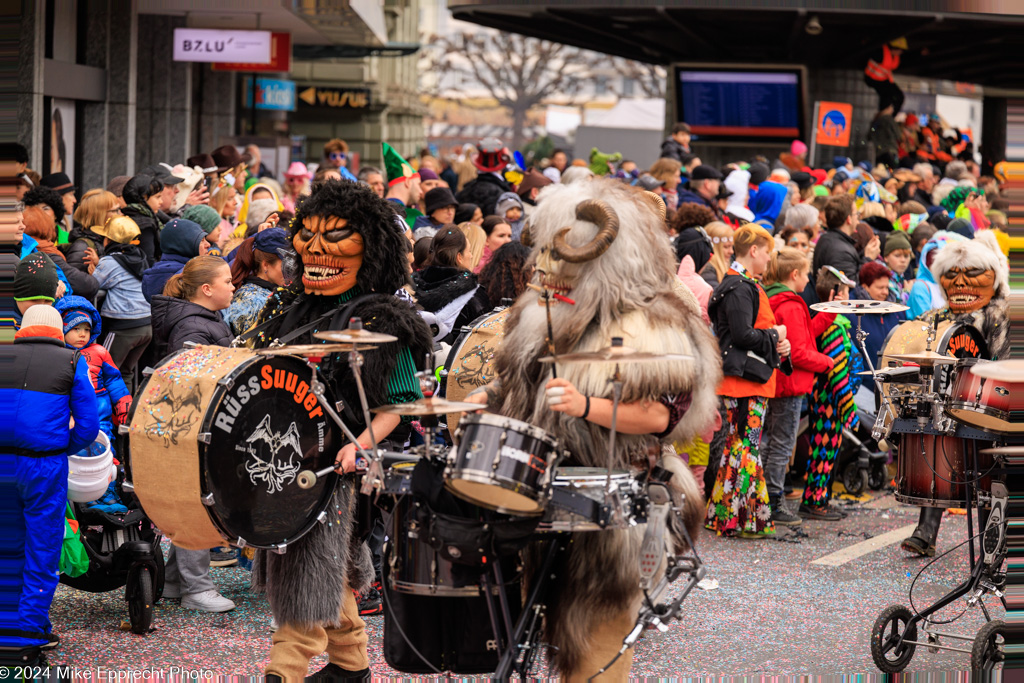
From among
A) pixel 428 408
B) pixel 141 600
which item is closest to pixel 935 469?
pixel 428 408

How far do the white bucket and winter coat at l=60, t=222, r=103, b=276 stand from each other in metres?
2.44

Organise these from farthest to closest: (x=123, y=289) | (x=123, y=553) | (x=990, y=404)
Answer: (x=123, y=289)
(x=123, y=553)
(x=990, y=404)

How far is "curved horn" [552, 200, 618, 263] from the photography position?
403cm

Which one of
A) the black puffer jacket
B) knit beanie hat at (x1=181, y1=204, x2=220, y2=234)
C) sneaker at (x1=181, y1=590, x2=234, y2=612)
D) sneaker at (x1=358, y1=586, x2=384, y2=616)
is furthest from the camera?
knit beanie hat at (x1=181, y1=204, x2=220, y2=234)

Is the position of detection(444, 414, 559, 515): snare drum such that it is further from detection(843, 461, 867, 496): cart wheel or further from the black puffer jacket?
detection(843, 461, 867, 496): cart wheel

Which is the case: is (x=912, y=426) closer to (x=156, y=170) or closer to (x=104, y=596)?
(x=104, y=596)

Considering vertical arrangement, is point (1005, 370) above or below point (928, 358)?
above

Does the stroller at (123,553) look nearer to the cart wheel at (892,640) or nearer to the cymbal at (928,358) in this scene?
the cart wheel at (892,640)

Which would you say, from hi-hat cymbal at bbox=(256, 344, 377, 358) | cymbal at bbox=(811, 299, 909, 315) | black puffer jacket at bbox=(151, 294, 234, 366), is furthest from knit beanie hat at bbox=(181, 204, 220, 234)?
hi-hat cymbal at bbox=(256, 344, 377, 358)

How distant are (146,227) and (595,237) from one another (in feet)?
18.5

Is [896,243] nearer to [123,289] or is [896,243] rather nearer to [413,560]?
[123,289]

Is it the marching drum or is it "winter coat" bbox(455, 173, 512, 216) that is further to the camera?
"winter coat" bbox(455, 173, 512, 216)

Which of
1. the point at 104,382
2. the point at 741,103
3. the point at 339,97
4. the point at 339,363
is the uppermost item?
the point at 339,97

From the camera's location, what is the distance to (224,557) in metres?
7.49
